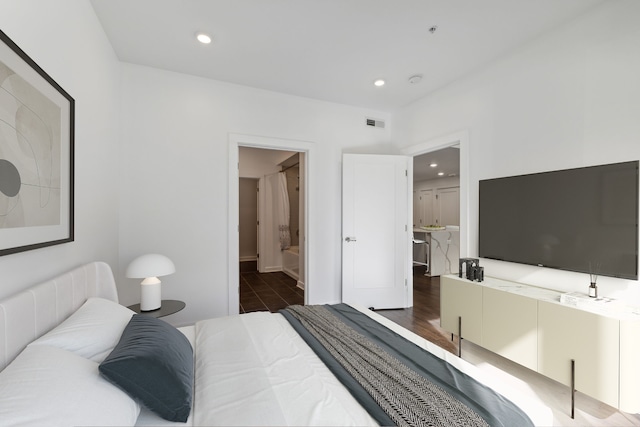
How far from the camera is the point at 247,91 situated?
3.41 metres

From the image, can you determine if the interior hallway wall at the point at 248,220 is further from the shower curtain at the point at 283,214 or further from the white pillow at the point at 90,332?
the white pillow at the point at 90,332

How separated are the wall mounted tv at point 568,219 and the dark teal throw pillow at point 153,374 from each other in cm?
262

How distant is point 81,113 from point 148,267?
1.15m

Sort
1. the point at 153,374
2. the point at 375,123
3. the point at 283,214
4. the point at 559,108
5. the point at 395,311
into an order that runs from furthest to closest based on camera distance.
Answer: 1. the point at 283,214
2. the point at 375,123
3. the point at 395,311
4. the point at 559,108
5. the point at 153,374

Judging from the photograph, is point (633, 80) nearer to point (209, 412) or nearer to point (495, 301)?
point (495, 301)

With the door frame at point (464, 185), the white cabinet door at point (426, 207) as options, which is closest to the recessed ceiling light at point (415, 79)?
the door frame at point (464, 185)

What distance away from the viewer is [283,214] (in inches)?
238

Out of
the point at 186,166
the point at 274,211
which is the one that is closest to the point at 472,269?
the point at 186,166

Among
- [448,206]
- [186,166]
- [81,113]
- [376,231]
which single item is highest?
[81,113]

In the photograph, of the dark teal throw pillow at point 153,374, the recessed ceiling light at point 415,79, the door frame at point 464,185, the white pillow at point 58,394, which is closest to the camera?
the white pillow at point 58,394

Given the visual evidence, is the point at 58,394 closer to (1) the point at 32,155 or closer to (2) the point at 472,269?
(1) the point at 32,155

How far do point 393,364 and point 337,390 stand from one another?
312mm

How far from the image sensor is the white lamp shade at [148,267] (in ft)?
7.25

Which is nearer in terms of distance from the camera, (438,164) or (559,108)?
(559,108)
